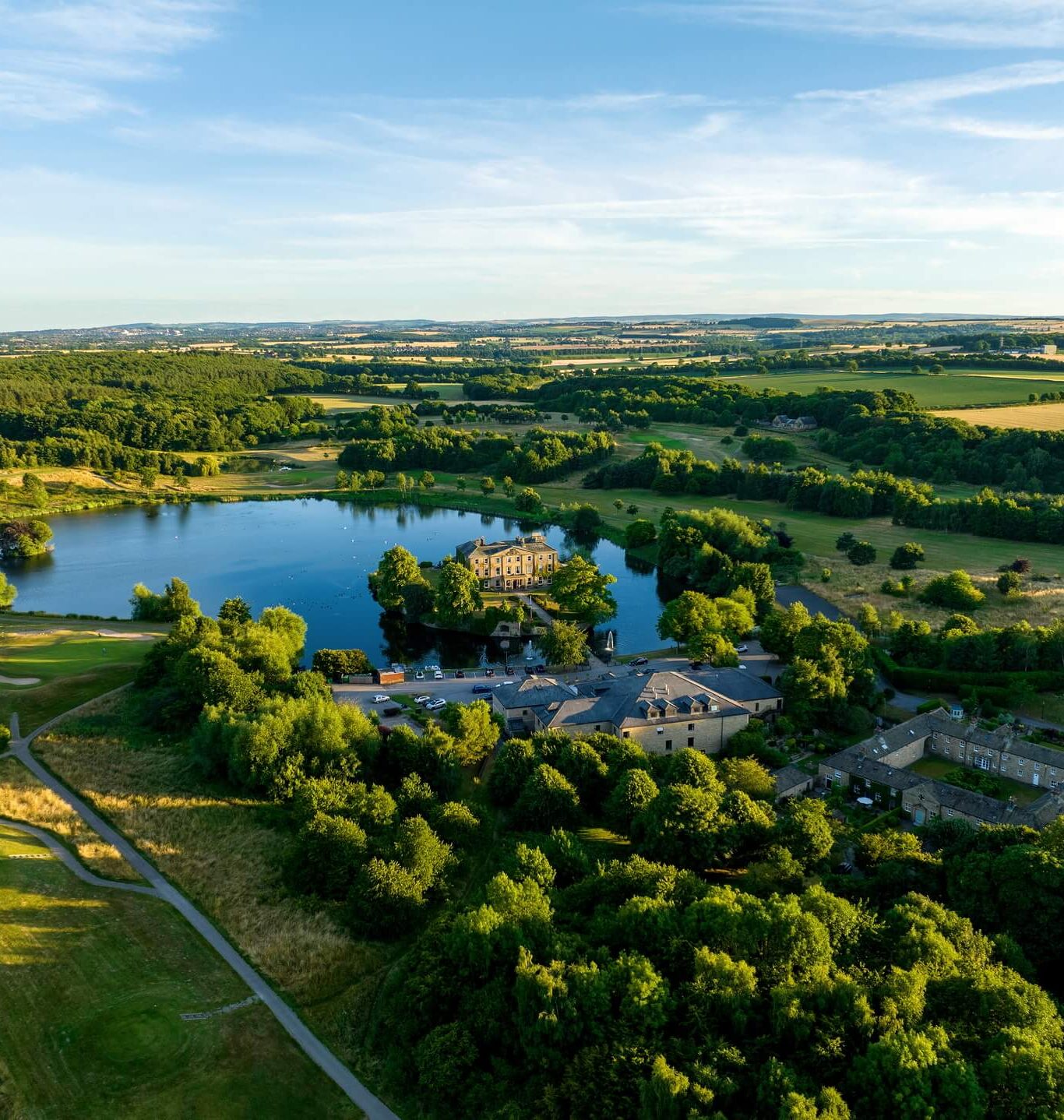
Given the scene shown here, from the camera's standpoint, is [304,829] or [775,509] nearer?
[304,829]

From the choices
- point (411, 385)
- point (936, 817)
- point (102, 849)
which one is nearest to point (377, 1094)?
point (102, 849)

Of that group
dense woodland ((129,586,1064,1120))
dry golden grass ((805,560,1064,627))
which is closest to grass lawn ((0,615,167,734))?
dense woodland ((129,586,1064,1120))

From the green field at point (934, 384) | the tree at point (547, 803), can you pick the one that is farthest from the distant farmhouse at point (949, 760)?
the green field at point (934, 384)

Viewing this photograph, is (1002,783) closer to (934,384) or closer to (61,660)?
(61,660)

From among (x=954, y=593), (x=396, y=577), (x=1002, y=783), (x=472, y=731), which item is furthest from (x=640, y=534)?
(x=1002, y=783)

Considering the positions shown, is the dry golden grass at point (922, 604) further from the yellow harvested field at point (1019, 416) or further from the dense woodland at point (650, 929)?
the yellow harvested field at point (1019, 416)

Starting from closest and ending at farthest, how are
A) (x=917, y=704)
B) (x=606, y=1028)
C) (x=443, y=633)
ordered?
1. (x=606, y=1028)
2. (x=917, y=704)
3. (x=443, y=633)

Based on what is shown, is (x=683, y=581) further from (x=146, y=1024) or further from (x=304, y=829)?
(x=146, y=1024)

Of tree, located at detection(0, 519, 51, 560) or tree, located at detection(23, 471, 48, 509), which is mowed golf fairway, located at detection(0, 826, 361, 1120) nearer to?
tree, located at detection(0, 519, 51, 560)
